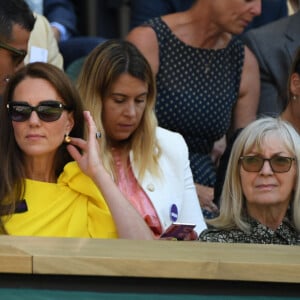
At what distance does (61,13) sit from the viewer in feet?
22.5

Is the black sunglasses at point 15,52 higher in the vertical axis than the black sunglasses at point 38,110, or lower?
higher

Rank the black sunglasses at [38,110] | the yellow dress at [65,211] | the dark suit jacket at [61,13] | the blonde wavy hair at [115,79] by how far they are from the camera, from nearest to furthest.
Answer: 1. the yellow dress at [65,211]
2. the black sunglasses at [38,110]
3. the blonde wavy hair at [115,79]
4. the dark suit jacket at [61,13]

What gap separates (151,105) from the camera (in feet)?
17.0

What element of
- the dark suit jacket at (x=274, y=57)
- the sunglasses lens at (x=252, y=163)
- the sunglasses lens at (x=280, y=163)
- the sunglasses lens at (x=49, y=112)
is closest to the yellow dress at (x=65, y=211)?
the sunglasses lens at (x=49, y=112)

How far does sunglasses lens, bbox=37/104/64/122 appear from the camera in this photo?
14.3ft

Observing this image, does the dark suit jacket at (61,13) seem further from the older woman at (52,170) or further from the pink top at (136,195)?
the older woman at (52,170)

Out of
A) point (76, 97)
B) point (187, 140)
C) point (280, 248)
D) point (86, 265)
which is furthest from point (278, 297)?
point (187, 140)

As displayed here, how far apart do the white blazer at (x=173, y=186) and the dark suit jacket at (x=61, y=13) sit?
191 centimetres

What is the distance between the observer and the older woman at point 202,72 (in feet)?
19.2

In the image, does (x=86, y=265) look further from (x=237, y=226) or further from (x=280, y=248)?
(x=237, y=226)

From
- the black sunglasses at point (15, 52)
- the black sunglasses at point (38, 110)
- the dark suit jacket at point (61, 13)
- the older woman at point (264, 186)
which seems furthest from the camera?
the dark suit jacket at point (61, 13)

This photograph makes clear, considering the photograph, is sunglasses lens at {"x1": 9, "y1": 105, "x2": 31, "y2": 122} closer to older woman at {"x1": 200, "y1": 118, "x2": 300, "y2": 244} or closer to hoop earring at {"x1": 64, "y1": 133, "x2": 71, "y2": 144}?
hoop earring at {"x1": 64, "y1": 133, "x2": 71, "y2": 144}

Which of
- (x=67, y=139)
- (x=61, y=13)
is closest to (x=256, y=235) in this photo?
(x=67, y=139)

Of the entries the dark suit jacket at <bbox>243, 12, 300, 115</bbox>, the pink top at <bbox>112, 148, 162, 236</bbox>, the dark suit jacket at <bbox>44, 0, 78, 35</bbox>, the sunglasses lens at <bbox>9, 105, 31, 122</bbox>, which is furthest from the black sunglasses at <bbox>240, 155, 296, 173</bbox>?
the dark suit jacket at <bbox>44, 0, 78, 35</bbox>
